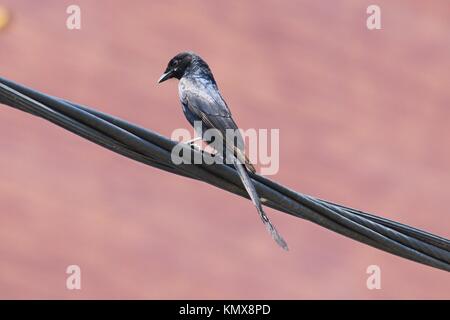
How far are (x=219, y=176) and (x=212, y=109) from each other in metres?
1.41

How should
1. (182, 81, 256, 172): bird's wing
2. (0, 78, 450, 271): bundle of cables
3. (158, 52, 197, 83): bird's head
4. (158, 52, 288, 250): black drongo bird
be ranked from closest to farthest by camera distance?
(0, 78, 450, 271): bundle of cables < (158, 52, 288, 250): black drongo bird < (182, 81, 256, 172): bird's wing < (158, 52, 197, 83): bird's head

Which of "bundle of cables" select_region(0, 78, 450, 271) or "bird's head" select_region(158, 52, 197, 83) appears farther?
"bird's head" select_region(158, 52, 197, 83)

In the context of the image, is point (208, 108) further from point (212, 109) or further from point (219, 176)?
point (219, 176)

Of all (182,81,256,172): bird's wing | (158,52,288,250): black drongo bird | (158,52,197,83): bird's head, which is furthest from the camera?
(158,52,197,83): bird's head

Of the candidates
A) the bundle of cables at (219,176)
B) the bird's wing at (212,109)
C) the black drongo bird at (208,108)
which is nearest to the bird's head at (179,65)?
the black drongo bird at (208,108)

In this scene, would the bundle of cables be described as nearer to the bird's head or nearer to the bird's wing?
the bird's wing

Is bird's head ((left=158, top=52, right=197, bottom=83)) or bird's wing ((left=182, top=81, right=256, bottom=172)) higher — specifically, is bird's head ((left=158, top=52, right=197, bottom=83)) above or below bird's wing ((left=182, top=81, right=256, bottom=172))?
above

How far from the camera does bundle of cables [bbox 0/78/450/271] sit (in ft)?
13.1

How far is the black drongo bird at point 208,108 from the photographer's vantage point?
4535 mm

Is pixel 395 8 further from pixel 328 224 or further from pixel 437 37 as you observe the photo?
pixel 328 224

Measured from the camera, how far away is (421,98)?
12.8 meters

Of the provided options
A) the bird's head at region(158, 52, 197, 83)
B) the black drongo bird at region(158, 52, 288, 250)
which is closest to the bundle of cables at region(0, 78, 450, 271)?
the black drongo bird at region(158, 52, 288, 250)

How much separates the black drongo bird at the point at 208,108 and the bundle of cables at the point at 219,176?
4.8 inches

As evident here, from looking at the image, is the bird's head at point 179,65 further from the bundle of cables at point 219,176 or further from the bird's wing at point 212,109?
the bundle of cables at point 219,176
